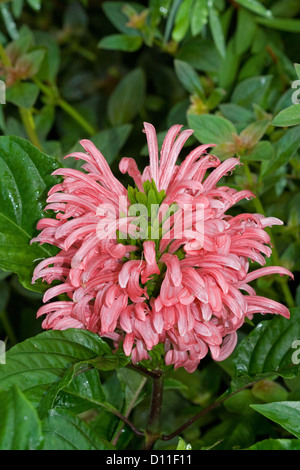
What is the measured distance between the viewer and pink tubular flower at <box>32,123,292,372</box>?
1.66 feet

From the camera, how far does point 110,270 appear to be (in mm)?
546

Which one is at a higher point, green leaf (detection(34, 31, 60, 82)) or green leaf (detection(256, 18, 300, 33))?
green leaf (detection(256, 18, 300, 33))

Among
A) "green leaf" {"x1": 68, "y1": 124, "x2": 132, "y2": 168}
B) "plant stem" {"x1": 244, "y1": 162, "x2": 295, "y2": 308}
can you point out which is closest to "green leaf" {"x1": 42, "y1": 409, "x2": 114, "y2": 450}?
"plant stem" {"x1": 244, "y1": 162, "x2": 295, "y2": 308}

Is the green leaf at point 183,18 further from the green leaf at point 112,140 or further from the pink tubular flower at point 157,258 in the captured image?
the pink tubular flower at point 157,258

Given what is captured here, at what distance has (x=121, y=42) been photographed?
3.25 feet

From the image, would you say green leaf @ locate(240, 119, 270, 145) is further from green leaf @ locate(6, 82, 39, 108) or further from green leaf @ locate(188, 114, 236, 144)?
green leaf @ locate(6, 82, 39, 108)

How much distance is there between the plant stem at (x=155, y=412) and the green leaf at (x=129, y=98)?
2.01 feet

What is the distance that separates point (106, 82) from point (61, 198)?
87 cm

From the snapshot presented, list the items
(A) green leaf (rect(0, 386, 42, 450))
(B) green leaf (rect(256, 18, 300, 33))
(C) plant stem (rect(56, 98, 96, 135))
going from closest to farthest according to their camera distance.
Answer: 1. (A) green leaf (rect(0, 386, 42, 450))
2. (B) green leaf (rect(256, 18, 300, 33))
3. (C) plant stem (rect(56, 98, 96, 135))

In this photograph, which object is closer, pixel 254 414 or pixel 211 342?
pixel 211 342

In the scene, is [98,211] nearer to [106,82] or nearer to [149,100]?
[149,100]
